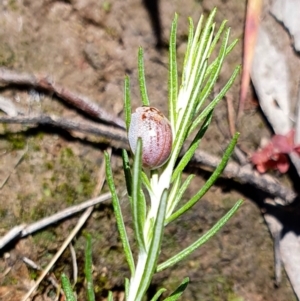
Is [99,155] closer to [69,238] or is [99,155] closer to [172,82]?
[69,238]

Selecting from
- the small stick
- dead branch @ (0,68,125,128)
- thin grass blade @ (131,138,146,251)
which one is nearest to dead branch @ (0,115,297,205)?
dead branch @ (0,68,125,128)

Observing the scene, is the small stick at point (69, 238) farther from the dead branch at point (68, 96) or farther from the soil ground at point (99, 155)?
the dead branch at point (68, 96)

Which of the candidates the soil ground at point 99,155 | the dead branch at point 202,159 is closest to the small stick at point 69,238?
the soil ground at point 99,155

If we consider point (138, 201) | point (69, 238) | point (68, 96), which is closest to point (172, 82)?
point (138, 201)

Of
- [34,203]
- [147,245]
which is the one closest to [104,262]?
[34,203]

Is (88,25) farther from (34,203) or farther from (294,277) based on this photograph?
(294,277)
